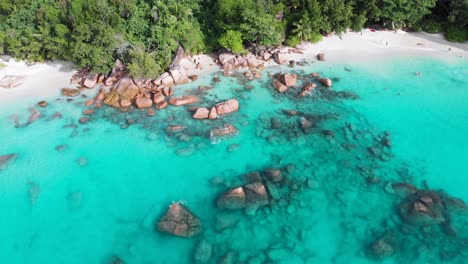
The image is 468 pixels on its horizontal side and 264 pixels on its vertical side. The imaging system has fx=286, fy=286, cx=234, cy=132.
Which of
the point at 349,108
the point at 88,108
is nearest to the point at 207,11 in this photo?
the point at 88,108

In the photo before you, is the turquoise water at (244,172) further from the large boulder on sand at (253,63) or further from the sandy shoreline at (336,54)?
the large boulder on sand at (253,63)

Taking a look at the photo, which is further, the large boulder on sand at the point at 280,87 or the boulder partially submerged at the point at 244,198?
the large boulder on sand at the point at 280,87

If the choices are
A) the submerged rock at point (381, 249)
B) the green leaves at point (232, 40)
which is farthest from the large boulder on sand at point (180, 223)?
the green leaves at point (232, 40)

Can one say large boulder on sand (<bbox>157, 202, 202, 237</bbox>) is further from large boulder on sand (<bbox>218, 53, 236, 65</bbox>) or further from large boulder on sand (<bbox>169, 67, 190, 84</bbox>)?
large boulder on sand (<bbox>218, 53, 236, 65</bbox>)

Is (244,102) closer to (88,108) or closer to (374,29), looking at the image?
(88,108)

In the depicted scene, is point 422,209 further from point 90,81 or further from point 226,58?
point 90,81

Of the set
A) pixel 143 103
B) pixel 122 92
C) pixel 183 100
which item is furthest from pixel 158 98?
pixel 122 92

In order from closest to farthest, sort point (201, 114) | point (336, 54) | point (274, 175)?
point (274, 175) < point (201, 114) < point (336, 54)
